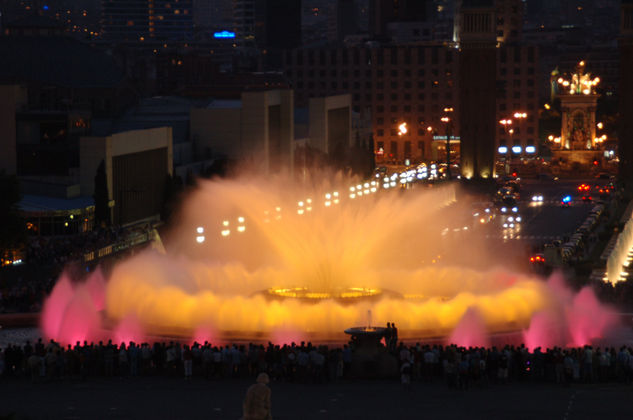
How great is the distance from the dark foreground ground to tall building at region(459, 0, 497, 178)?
3343 inches

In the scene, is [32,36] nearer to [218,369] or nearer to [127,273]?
[127,273]

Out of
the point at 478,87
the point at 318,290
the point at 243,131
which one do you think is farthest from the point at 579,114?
the point at 318,290

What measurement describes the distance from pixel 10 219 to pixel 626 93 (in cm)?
7234

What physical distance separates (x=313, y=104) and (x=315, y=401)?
78.0 meters

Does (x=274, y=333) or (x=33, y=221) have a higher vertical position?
(x=33, y=221)

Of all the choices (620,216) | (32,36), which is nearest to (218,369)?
(620,216)

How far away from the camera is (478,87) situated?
118m

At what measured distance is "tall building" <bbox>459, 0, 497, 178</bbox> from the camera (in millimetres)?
116812

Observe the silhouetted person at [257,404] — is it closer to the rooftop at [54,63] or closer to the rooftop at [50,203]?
the rooftop at [50,203]

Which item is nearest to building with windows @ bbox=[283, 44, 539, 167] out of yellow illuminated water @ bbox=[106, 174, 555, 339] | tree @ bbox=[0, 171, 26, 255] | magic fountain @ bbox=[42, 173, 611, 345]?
yellow illuminated water @ bbox=[106, 174, 555, 339]

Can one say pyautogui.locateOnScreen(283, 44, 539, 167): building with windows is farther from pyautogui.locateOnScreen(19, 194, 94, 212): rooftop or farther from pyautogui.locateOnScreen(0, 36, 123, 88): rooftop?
pyautogui.locateOnScreen(19, 194, 94, 212): rooftop

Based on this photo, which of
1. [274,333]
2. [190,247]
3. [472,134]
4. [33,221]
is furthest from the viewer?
[472,134]

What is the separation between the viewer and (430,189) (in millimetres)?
107500

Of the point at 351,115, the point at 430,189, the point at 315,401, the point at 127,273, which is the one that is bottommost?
the point at 315,401
